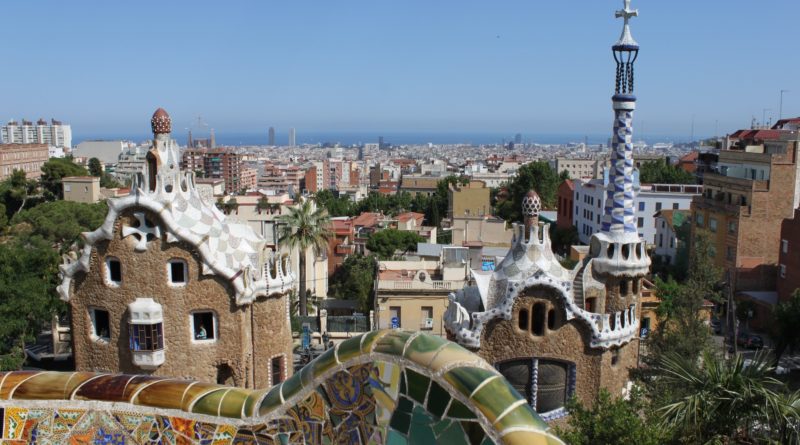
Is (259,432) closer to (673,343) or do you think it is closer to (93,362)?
(93,362)

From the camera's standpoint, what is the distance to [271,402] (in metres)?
7.96

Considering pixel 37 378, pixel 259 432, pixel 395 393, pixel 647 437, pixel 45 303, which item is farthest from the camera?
pixel 45 303

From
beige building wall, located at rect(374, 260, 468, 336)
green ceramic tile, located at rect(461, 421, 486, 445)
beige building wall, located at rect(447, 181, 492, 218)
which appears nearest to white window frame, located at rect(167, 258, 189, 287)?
beige building wall, located at rect(374, 260, 468, 336)

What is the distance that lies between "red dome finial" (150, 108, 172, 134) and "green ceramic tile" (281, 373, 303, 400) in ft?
43.3

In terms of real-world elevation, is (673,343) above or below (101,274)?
below

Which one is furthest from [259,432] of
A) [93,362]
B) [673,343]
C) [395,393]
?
[673,343]

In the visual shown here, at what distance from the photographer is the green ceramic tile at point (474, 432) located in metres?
6.30

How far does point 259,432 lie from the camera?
797 cm

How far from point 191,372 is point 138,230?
3910 millimetres

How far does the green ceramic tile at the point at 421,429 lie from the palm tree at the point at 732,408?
25.6 feet

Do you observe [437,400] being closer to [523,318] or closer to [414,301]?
[523,318]

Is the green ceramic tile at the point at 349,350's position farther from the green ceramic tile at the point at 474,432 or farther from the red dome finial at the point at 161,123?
the red dome finial at the point at 161,123

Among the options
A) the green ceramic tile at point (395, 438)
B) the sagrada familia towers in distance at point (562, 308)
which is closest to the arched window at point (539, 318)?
the sagrada familia towers in distance at point (562, 308)

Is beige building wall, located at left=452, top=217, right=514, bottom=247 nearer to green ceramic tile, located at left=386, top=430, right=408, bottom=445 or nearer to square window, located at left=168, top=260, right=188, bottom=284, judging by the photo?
square window, located at left=168, top=260, right=188, bottom=284
